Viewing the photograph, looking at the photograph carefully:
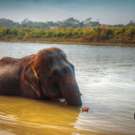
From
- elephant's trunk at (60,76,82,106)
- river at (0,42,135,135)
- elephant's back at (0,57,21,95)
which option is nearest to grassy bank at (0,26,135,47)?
elephant's back at (0,57,21,95)

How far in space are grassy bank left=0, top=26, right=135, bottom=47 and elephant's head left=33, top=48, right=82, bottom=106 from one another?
28082mm

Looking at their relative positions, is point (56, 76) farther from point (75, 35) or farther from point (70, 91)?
point (75, 35)

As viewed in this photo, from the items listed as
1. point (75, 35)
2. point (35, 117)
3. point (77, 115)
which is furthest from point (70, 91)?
point (75, 35)

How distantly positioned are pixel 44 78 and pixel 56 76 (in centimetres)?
31

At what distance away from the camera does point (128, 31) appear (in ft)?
128

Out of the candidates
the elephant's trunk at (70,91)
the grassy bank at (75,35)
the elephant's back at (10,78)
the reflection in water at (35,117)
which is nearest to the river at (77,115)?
the reflection in water at (35,117)

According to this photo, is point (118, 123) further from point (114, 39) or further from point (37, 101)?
point (114, 39)

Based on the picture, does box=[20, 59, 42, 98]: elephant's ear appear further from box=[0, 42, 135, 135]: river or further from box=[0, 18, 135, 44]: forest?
box=[0, 18, 135, 44]: forest

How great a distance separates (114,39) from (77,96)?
30.2 meters

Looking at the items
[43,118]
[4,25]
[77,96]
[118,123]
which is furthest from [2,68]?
[4,25]

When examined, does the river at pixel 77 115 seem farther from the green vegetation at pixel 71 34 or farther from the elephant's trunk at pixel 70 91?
the green vegetation at pixel 71 34

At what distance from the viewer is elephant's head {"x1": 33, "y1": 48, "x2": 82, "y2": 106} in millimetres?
8719

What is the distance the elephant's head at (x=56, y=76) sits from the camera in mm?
8719

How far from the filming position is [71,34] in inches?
1709
